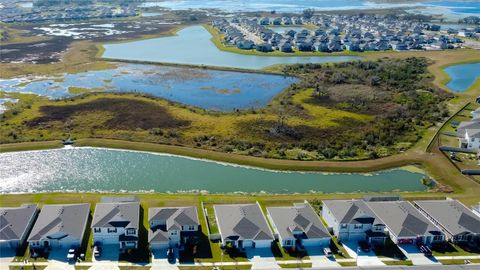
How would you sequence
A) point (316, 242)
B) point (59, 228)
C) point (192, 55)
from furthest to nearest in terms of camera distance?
point (192, 55) → point (316, 242) → point (59, 228)

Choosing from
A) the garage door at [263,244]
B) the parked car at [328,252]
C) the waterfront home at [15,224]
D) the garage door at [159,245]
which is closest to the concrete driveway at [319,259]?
the parked car at [328,252]

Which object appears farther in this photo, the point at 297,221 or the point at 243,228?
the point at 297,221

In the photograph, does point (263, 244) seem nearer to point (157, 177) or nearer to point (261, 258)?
point (261, 258)

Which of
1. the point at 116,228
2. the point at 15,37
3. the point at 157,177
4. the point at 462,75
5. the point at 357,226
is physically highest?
the point at 116,228

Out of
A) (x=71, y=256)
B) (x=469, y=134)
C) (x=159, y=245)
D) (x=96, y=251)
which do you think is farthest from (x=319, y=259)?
(x=469, y=134)

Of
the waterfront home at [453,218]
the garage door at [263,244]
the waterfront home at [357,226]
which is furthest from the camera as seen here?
the waterfront home at [453,218]

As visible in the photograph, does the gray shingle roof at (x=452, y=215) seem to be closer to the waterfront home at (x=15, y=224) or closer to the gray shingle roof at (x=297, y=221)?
the gray shingle roof at (x=297, y=221)

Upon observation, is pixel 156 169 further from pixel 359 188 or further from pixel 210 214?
pixel 359 188

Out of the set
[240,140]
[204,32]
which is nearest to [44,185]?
[240,140]
